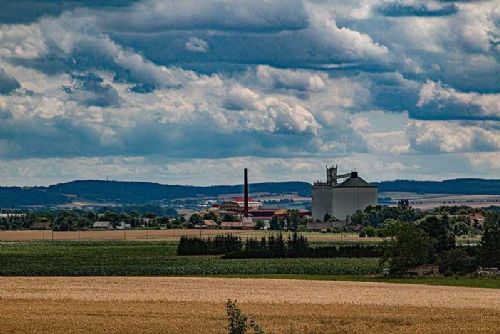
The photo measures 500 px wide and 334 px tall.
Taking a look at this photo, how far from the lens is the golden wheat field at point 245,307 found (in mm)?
54969

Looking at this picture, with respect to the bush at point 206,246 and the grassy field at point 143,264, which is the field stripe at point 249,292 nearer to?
the grassy field at point 143,264

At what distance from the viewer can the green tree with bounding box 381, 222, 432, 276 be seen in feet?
362

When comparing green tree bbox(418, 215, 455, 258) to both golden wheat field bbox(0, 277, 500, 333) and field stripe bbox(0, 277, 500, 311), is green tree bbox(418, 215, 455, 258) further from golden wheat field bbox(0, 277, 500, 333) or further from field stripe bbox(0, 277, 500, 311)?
golden wheat field bbox(0, 277, 500, 333)

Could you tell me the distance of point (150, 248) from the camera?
174375 millimetres

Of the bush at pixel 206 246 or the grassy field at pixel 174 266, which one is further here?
the bush at pixel 206 246

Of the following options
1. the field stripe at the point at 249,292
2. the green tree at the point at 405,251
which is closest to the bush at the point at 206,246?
the green tree at the point at 405,251

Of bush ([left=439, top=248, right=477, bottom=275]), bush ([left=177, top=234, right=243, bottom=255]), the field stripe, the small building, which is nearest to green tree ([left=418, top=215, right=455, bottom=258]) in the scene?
bush ([left=439, top=248, right=477, bottom=275])

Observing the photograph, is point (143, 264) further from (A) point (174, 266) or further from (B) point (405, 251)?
(B) point (405, 251)

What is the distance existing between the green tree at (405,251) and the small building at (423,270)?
1.76 ft

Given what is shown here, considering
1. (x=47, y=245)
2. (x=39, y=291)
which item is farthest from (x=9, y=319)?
(x=47, y=245)

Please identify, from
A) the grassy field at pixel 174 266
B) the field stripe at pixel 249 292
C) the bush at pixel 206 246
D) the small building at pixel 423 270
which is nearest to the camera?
the field stripe at pixel 249 292

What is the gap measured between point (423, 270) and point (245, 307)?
49.0 m

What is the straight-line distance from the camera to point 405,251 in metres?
110

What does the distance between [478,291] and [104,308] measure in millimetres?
32466
